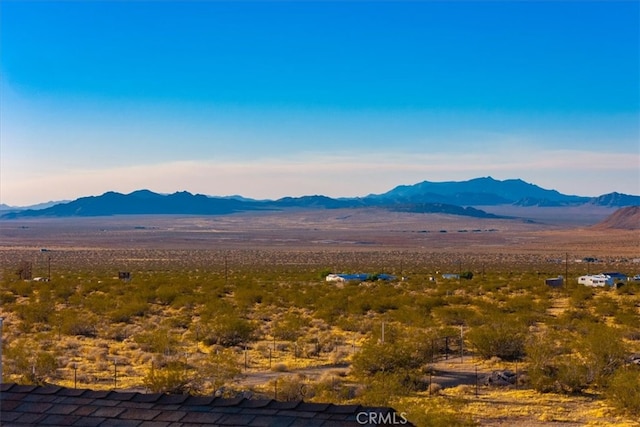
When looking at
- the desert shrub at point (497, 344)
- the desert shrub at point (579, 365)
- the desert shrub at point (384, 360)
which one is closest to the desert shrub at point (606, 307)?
the desert shrub at point (497, 344)

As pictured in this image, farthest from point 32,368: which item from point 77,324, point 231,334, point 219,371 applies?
point 77,324

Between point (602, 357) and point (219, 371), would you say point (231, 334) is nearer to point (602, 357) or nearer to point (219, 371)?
point (219, 371)

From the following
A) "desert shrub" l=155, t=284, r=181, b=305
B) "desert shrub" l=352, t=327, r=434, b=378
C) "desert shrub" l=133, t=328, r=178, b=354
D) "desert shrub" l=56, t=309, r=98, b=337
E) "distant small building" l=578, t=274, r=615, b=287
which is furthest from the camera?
"distant small building" l=578, t=274, r=615, b=287

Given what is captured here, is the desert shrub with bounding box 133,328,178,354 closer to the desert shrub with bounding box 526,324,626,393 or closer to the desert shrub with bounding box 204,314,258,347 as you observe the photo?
the desert shrub with bounding box 204,314,258,347

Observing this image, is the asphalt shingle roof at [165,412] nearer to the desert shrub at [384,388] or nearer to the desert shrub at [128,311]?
the desert shrub at [384,388]

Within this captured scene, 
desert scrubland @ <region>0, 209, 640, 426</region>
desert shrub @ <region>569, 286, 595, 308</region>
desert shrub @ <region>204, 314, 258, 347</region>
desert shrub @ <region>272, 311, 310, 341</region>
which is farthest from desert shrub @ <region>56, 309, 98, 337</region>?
desert shrub @ <region>569, 286, 595, 308</region>

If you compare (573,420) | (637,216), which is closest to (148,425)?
(573,420)

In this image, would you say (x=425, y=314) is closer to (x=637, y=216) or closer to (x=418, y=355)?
(x=418, y=355)
